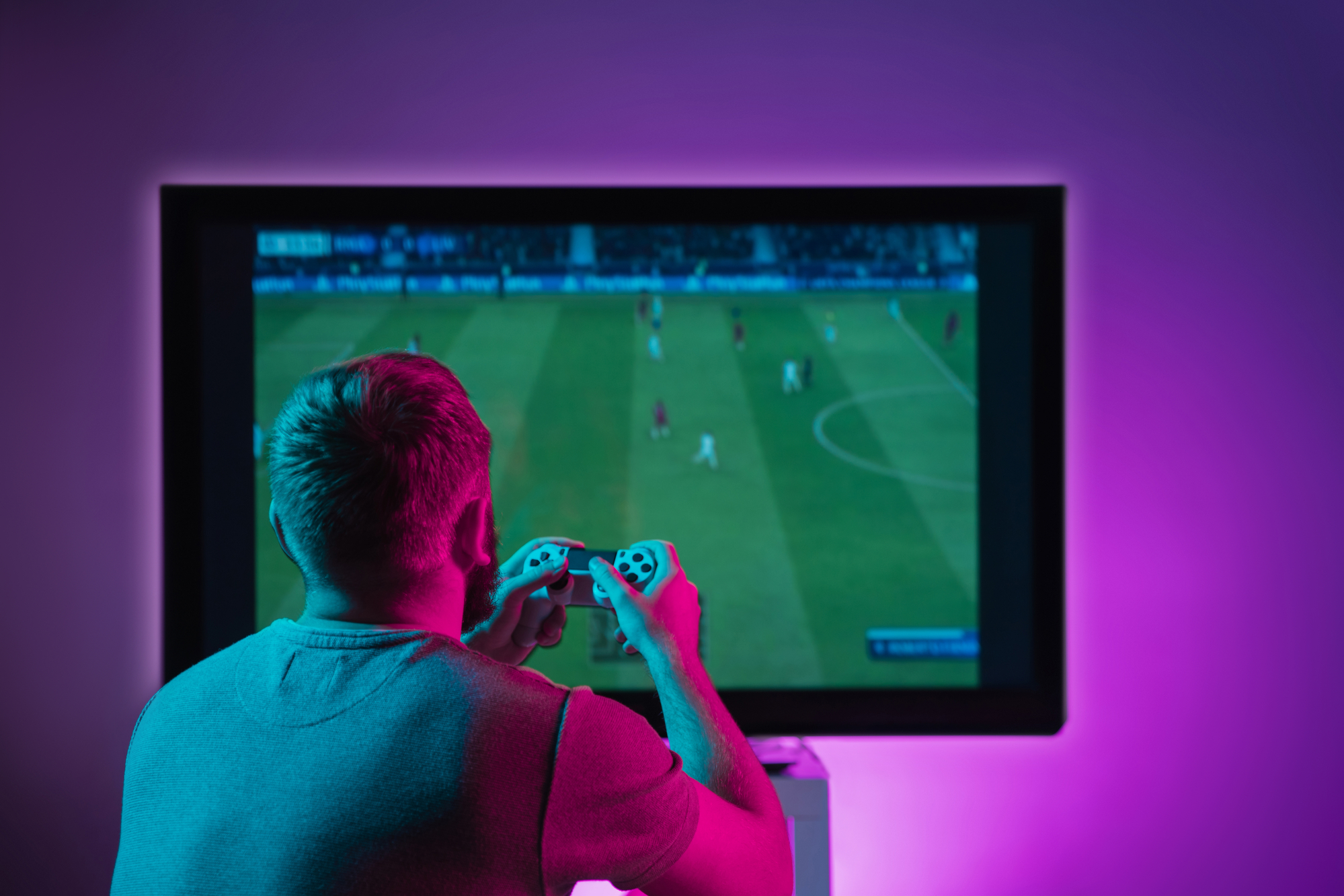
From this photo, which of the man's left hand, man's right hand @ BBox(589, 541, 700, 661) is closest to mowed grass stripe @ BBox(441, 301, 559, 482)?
the man's left hand

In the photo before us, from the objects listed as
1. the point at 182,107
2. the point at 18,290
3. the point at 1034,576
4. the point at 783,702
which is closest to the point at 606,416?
the point at 783,702

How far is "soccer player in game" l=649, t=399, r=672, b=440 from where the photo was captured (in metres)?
2.07

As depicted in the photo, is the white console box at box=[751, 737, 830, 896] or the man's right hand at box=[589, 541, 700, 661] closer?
the man's right hand at box=[589, 541, 700, 661]

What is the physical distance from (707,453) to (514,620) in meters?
0.86

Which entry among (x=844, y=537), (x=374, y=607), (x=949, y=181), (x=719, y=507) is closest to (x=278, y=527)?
(x=374, y=607)

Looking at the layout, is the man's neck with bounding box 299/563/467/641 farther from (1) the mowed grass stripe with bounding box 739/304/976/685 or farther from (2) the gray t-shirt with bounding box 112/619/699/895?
(1) the mowed grass stripe with bounding box 739/304/976/685

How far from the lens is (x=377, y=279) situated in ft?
6.73

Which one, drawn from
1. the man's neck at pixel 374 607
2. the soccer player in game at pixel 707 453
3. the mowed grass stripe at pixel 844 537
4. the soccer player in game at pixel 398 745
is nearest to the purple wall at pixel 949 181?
the mowed grass stripe at pixel 844 537

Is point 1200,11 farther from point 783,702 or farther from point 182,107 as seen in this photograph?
point 182,107

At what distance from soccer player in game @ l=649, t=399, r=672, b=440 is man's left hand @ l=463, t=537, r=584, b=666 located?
2.51ft

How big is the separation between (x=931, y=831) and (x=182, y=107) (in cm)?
260

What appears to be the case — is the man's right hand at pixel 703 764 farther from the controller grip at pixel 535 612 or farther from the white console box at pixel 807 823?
the white console box at pixel 807 823

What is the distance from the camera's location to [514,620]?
1.32 meters

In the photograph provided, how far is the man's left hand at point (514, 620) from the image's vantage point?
4.26 feet
